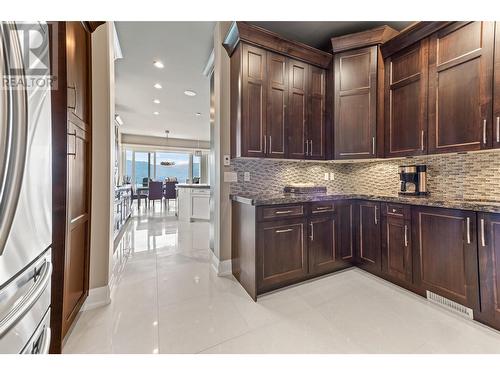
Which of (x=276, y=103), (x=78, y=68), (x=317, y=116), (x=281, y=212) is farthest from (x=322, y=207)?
(x=78, y=68)

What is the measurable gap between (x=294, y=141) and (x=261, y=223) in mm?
1103

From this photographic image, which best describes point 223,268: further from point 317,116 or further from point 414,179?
point 414,179

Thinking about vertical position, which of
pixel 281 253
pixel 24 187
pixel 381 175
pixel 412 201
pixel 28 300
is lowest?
pixel 281 253

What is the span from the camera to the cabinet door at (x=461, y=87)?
1.67 metres

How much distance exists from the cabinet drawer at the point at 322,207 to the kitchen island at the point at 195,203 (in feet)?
11.7

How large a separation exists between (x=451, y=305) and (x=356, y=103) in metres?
2.12

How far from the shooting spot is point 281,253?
1.97 metres

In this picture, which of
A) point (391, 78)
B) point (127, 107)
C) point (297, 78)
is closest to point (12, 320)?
point (297, 78)

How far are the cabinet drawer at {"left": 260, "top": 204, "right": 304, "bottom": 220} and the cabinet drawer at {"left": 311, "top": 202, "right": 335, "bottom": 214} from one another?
158mm

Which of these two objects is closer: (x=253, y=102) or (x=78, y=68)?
(x=78, y=68)
